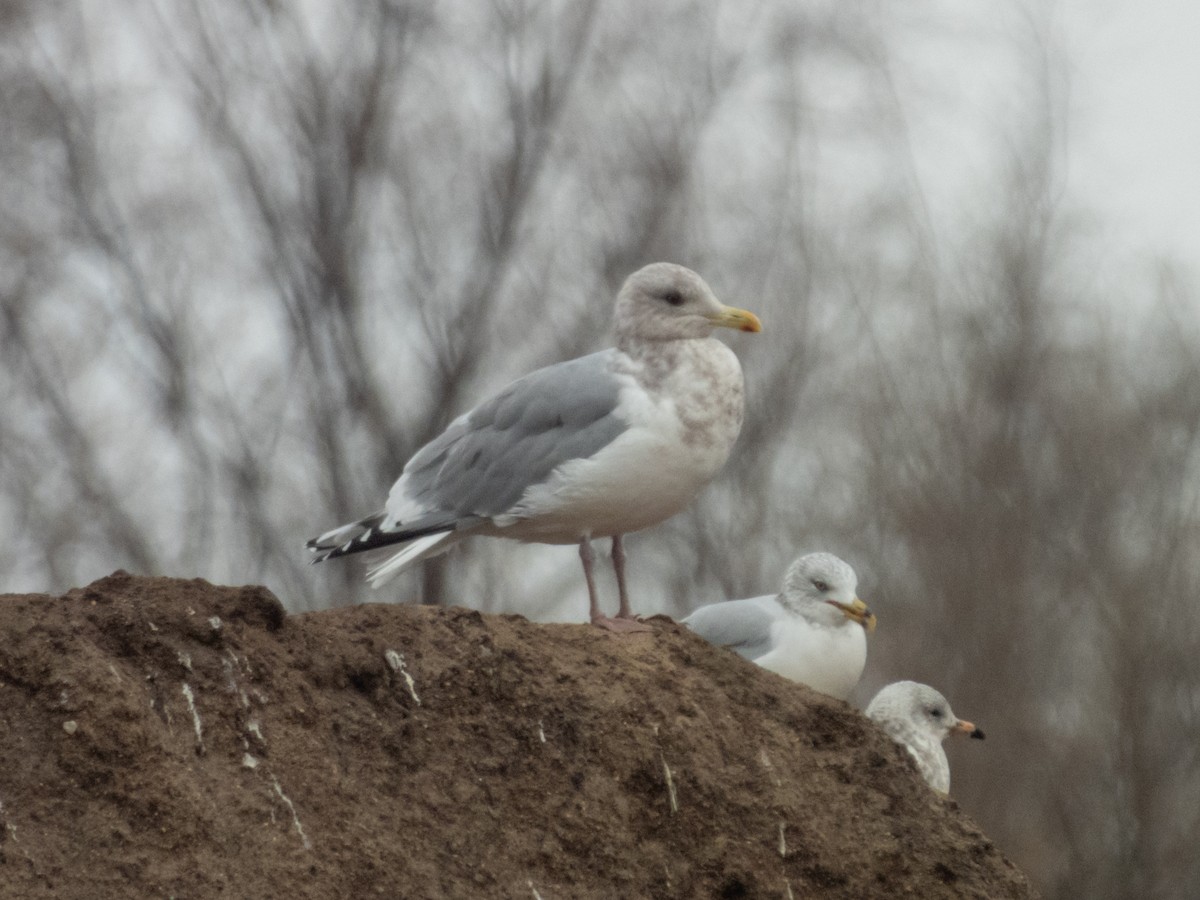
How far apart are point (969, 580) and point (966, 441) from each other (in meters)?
1.06

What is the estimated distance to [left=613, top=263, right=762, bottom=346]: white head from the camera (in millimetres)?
5422

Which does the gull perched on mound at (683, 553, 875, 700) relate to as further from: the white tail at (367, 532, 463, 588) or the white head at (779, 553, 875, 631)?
the white tail at (367, 532, 463, 588)

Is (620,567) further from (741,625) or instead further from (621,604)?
(741,625)

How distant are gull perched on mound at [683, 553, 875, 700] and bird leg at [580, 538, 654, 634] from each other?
850 mm

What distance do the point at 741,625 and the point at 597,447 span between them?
147 cm

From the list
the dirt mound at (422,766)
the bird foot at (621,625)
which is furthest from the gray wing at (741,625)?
the dirt mound at (422,766)

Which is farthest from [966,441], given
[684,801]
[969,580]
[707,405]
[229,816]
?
[229,816]

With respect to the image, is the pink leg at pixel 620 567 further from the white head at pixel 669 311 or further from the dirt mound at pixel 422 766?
the white head at pixel 669 311

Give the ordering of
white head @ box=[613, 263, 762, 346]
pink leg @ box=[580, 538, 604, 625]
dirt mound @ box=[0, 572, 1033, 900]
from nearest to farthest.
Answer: dirt mound @ box=[0, 572, 1033, 900] < pink leg @ box=[580, 538, 604, 625] < white head @ box=[613, 263, 762, 346]

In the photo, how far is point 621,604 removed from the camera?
16.9 feet

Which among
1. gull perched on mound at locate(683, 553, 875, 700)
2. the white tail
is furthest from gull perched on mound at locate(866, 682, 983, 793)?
the white tail

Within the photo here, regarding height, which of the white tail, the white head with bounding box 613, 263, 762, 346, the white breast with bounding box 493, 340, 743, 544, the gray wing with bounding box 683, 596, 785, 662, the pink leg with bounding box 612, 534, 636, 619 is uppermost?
the white head with bounding box 613, 263, 762, 346

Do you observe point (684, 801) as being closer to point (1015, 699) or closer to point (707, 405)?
point (707, 405)

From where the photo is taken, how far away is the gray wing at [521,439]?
17.2 ft
